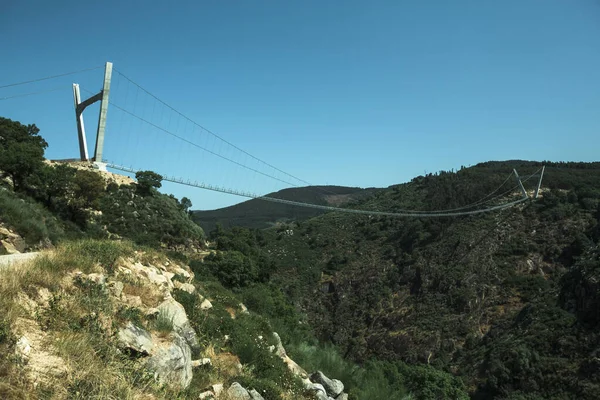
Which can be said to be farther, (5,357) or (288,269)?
(288,269)

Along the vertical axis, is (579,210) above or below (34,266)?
above

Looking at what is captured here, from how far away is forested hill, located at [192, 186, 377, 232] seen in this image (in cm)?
12094

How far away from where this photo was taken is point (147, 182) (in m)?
42.1

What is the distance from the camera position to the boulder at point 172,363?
6.14m

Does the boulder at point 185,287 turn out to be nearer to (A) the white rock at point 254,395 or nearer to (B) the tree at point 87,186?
(A) the white rock at point 254,395

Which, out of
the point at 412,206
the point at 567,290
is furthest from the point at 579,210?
the point at 412,206

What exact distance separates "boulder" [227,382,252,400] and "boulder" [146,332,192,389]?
2.44 feet

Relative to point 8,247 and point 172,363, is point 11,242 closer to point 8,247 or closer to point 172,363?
point 8,247

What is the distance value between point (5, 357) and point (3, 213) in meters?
12.4

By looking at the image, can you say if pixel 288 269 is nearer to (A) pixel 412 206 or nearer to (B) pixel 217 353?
(A) pixel 412 206

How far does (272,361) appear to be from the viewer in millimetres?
10828

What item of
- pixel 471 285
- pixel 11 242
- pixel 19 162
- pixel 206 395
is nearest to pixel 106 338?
pixel 206 395

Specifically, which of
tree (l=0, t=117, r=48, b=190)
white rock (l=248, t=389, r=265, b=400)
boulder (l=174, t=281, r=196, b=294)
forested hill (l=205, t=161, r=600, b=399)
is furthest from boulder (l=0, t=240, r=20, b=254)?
forested hill (l=205, t=161, r=600, b=399)

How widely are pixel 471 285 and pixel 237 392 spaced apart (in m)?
46.0
